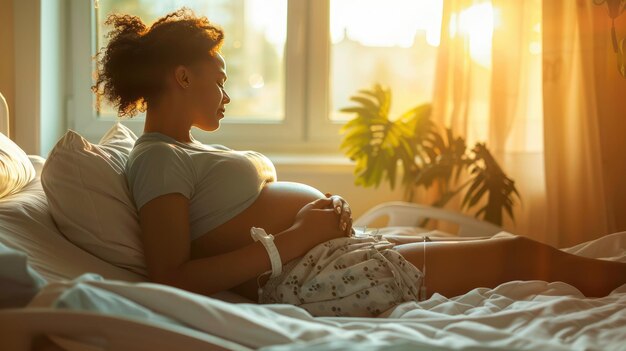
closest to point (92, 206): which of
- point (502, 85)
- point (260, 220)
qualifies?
point (260, 220)

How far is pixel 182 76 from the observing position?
1768 mm

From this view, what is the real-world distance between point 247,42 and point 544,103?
1277 millimetres

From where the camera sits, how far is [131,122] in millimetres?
3178

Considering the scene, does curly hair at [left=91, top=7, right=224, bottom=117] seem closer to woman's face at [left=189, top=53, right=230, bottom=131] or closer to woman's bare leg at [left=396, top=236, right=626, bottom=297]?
woman's face at [left=189, top=53, right=230, bottom=131]

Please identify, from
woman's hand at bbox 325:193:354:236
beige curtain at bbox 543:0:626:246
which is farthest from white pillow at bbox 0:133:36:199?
A: beige curtain at bbox 543:0:626:246

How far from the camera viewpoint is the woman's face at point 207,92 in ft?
5.87

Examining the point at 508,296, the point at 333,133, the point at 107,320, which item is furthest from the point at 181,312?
the point at 333,133

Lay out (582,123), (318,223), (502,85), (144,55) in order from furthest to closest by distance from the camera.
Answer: (502,85) < (582,123) < (144,55) < (318,223)

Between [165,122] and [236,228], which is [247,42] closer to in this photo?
[165,122]

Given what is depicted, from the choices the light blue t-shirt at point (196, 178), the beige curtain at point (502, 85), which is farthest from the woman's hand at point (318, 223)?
the beige curtain at point (502, 85)

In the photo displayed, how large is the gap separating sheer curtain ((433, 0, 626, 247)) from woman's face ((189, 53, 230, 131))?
1.19 metres

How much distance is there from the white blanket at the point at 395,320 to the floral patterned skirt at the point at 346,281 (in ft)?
0.22

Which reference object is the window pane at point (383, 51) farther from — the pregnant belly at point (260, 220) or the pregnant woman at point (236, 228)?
the pregnant belly at point (260, 220)

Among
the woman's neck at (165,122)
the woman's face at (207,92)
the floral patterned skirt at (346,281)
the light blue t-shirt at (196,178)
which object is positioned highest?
the woman's face at (207,92)
